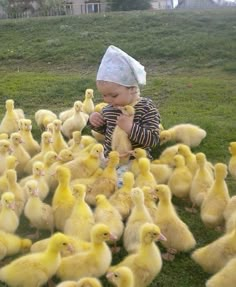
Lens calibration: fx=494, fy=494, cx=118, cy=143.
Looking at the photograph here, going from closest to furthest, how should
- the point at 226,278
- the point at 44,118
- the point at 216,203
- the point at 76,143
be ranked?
the point at 226,278, the point at 216,203, the point at 76,143, the point at 44,118

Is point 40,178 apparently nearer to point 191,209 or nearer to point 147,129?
point 147,129

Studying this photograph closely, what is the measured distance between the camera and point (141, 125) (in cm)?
442

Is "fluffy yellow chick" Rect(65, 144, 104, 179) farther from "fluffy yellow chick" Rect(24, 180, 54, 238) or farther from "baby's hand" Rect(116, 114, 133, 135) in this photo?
"fluffy yellow chick" Rect(24, 180, 54, 238)

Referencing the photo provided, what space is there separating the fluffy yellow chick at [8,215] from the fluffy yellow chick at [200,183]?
4.47 ft

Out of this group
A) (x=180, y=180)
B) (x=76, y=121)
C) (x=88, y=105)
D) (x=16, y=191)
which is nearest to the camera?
(x=16, y=191)

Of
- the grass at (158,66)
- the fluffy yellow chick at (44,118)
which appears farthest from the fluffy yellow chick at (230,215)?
the fluffy yellow chick at (44,118)

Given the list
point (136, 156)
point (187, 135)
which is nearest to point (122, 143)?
point (136, 156)

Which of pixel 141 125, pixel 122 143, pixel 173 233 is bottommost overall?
pixel 173 233

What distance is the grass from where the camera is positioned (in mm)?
5175

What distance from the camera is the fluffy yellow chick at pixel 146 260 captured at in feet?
8.99

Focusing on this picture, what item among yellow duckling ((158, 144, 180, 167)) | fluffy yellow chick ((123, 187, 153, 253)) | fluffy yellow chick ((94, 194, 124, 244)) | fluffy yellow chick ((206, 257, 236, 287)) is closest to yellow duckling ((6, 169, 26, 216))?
fluffy yellow chick ((94, 194, 124, 244))

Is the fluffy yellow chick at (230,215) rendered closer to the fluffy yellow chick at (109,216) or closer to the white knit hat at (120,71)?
the fluffy yellow chick at (109,216)

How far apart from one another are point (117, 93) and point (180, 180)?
3.22 feet

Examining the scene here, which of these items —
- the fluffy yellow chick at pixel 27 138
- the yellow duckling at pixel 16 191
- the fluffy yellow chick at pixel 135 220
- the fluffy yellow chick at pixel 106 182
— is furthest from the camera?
the fluffy yellow chick at pixel 27 138
